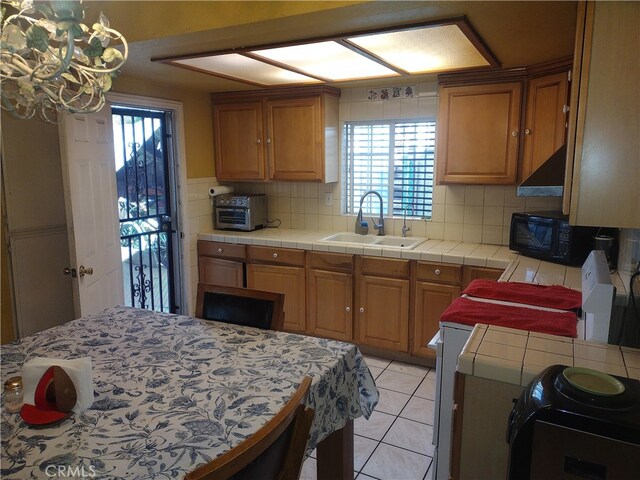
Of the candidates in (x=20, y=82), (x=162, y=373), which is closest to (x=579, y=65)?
(x=162, y=373)

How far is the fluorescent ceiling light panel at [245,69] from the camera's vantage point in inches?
102

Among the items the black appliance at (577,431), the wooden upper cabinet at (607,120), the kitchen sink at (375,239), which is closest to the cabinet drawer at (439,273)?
the kitchen sink at (375,239)

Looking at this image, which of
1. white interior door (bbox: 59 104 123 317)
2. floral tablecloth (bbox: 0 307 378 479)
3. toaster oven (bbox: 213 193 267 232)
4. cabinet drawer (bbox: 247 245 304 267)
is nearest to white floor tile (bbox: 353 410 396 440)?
floral tablecloth (bbox: 0 307 378 479)

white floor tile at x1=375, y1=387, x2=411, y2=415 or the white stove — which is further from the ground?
the white stove

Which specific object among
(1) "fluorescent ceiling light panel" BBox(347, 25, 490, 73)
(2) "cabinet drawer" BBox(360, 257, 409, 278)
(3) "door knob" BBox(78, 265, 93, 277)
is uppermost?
(1) "fluorescent ceiling light panel" BBox(347, 25, 490, 73)

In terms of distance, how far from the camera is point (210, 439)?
3.81ft

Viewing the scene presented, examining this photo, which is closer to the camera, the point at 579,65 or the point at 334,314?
the point at 579,65

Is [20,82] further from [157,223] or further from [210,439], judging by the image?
[157,223]

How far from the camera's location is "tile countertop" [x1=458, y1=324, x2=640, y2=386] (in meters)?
1.35

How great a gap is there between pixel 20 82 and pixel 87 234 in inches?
58.8

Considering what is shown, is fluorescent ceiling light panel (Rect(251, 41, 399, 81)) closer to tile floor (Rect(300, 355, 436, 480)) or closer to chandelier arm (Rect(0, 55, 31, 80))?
chandelier arm (Rect(0, 55, 31, 80))

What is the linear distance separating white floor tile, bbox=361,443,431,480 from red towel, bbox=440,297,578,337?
0.84 metres

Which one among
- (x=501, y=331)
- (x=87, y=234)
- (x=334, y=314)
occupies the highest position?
(x=87, y=234)

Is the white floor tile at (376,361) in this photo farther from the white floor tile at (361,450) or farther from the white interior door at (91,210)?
the white interior door at (91,210)
